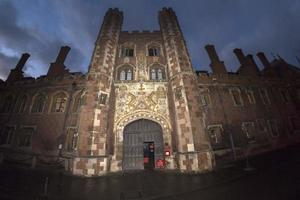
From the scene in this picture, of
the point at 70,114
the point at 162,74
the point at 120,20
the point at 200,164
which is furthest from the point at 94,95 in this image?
the point at 120,20

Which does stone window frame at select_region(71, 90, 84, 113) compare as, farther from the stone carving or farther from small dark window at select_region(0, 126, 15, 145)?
small dark window at select_region(0, 126, 15, 145)

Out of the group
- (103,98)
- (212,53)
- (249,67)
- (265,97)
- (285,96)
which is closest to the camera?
(103,98)

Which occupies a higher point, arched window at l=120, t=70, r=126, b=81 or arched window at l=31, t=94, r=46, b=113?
arched window at l=120, t=70, r=126, b=81

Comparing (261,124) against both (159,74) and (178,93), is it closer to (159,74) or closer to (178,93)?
(178,93)

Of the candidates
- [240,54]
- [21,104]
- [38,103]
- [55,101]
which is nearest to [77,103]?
[55,101]

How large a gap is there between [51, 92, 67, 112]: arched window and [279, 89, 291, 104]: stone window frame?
26132mm

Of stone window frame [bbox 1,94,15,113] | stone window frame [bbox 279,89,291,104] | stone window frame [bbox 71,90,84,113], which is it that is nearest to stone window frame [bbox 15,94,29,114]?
stone window frame [bbox 1,94,15,113]

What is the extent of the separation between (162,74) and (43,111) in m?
13.0

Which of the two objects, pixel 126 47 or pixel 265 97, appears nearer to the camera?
pixel 126 47

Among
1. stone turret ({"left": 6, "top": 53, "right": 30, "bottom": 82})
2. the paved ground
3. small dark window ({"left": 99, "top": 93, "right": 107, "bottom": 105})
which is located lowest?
the paved ground

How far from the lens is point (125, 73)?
51.9 ft

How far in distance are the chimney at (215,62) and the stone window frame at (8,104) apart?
24.8 m

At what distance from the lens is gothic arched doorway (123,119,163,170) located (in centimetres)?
1236

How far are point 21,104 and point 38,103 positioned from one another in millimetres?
2107
